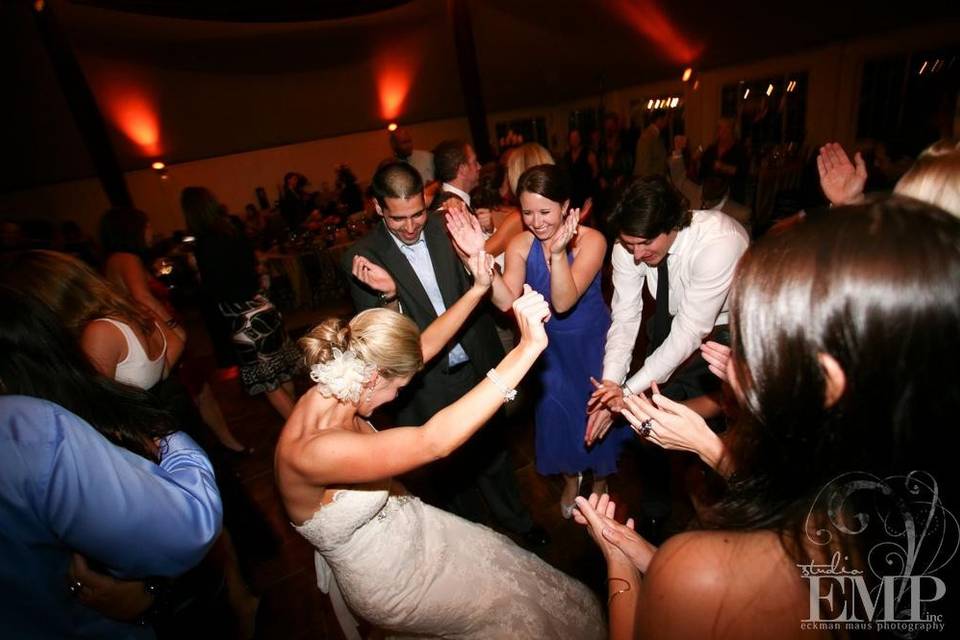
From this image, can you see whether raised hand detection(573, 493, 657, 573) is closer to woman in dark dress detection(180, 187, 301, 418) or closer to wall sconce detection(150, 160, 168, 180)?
woman in dark dress detection(180, 187, 301, 418)

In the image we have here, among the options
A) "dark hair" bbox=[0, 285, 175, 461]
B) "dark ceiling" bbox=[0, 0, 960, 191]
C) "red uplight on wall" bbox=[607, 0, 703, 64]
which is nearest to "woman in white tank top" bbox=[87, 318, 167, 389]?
"dark hair" bbox=[0, 285, 175, 461]

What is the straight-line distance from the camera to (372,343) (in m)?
1.49

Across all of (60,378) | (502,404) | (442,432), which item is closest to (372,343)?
(442,432)

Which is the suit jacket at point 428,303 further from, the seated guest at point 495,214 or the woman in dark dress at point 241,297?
the woman in dark dress at point 241,297

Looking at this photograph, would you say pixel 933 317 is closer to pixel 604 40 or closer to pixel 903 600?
pixel 903 600

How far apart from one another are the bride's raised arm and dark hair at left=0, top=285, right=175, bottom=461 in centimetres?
51

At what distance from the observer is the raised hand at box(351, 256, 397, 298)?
2113 millimetres

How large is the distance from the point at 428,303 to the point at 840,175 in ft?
6.24

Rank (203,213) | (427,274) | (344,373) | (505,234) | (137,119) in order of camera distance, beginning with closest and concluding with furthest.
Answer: (344,373)
(427,274)
(505,234)
(203,213)
(137,119)

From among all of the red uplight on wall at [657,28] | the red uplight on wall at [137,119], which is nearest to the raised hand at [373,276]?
the red uplight on wall at [657,28]

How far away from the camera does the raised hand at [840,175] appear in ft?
6.34

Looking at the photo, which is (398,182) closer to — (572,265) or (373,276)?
(373,276)

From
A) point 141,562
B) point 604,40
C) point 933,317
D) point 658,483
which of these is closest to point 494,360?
point 658,483

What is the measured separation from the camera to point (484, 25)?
9.68 metres
